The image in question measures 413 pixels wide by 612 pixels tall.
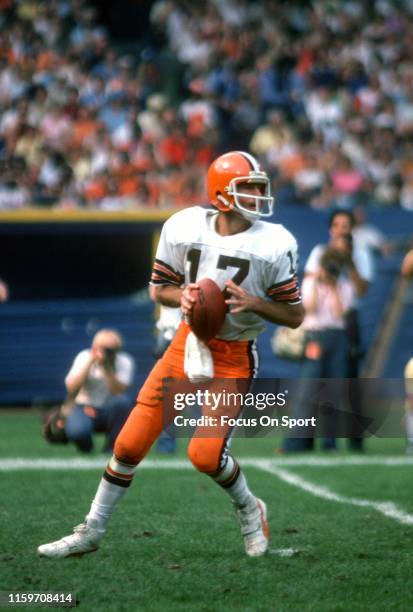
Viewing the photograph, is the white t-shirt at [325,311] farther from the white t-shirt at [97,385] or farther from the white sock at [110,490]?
the white sock at [110,490]

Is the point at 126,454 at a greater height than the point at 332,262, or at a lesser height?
lesser

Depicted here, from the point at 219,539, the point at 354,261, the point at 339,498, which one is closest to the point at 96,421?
the point at 354,261

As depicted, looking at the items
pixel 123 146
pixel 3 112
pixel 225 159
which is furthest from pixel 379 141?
pixel 225 159

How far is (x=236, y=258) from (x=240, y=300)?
0.69 feet

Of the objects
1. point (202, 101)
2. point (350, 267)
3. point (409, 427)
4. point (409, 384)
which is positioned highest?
point (202, 101)

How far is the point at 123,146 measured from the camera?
14500mm

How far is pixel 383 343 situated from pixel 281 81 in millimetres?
5345

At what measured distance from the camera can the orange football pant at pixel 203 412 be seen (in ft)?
16.5

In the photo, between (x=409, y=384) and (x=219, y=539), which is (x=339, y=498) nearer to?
(x=409, y=384)

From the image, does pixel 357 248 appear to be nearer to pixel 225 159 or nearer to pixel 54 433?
pixel 54 433

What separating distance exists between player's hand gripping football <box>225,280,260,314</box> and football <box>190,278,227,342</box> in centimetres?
4

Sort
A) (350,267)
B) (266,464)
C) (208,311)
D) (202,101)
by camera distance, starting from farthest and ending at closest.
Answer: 1. (202,101)
2. (350,267)
3. (266,464)
4. (208,311)

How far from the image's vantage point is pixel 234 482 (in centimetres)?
523

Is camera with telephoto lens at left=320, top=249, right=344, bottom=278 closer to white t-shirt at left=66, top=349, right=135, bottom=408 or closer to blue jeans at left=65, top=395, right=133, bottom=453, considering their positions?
white t-shirt at left=66, top=349, right=135, bottom=408
